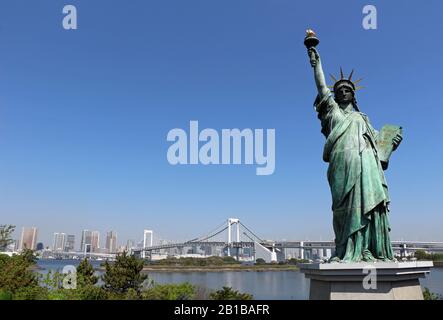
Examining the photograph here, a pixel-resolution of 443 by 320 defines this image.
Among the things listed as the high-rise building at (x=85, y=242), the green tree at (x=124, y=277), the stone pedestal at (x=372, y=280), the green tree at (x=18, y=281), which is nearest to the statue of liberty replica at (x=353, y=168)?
the stone pedestal at (x=372, y=280)

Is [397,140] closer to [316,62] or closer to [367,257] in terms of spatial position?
[316,62]

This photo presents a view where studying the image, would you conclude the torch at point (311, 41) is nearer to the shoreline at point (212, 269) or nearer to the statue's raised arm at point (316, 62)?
the statue's raised arm at point (316, 62)

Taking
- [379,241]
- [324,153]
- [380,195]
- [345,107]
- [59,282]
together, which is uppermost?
[345,107]

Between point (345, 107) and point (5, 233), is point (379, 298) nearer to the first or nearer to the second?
point (345, 107)

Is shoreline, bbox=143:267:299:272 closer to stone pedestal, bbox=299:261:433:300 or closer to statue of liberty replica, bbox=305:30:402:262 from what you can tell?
statue of liberty replica, bbox=305:30:402:262

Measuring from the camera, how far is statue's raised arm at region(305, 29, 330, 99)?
584 cm

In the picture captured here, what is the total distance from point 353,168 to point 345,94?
4.58 feet

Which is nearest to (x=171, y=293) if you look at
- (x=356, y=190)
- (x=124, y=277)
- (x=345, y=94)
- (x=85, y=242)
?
(x=124, y=277)

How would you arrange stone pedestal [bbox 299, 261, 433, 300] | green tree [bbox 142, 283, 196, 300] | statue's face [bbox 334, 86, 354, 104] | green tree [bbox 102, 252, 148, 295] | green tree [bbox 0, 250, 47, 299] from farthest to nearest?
green tree [bbox 102, 252, 148, 295]
green tree [bbox 142, 283, 196, 300]
green tree [bbox 0, 250, 47, 299]
statue's face [bbox 334, 86, 354, 104]
stone pedestal [bbox 299, 261, 433, 300]

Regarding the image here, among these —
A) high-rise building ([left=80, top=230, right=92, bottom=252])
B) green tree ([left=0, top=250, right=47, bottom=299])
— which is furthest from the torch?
high-rise building ([left=80, top=230, right=92, bottom=252])

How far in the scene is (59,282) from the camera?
10.2 metres

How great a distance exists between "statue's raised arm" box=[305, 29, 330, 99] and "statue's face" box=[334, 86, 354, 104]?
0.22 meters
